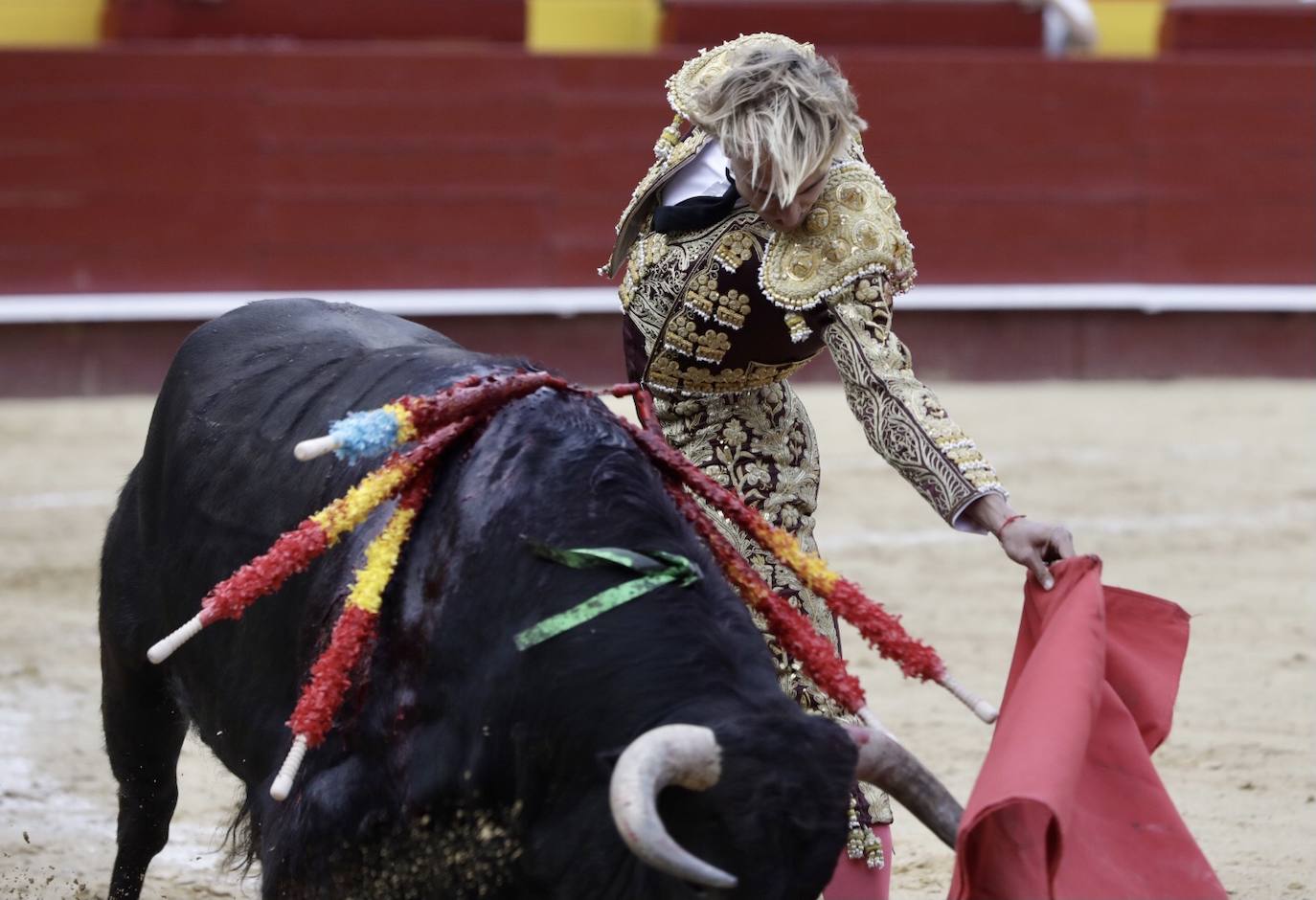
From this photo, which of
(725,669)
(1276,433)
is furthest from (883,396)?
(1276,433)

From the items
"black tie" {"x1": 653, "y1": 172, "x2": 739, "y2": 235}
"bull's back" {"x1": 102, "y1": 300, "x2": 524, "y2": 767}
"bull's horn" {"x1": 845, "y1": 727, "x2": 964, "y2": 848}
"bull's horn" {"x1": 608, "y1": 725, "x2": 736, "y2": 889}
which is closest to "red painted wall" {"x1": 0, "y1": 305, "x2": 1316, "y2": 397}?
"bull's back" {"x1": 102, "y1": 300, "x2": 524, "y2": 767}

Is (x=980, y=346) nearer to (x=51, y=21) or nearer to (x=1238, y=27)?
(x=1238, y=27)

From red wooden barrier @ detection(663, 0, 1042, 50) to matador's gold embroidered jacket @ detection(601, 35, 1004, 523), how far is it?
617cm

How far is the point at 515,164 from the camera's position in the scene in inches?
329

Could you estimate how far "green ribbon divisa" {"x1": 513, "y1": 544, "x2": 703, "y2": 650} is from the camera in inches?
77.9

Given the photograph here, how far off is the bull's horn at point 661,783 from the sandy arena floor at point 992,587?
1.42 m

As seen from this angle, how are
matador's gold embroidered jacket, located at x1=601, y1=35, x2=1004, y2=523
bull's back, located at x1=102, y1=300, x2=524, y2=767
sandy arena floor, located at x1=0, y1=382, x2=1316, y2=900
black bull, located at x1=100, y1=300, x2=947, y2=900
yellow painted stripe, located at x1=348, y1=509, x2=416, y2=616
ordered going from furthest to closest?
sandy arena floor, located at x1=0, y1=382, x2=1316, y2=900, bull's back, located at x1=102, y1=300, x2=524, y2=767, matador's gold embroidered jacket, located at x1=601, y1=35, x2=1004, y2=523, yellow painted stripe, located at x1=348, y1=509, x2=416, y2=616, black bull, located at x1=100, y1=300, x2=947, y2=900

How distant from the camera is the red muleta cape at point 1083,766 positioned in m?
1.86

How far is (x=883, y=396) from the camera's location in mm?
2283

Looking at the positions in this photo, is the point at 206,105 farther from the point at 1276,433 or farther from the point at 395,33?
the point at 1276,433

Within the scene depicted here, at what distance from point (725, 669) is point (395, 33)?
6.81 m

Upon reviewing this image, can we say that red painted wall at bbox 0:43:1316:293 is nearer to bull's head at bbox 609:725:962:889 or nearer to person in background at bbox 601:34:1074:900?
person in background at bbox 601:34:1074:900

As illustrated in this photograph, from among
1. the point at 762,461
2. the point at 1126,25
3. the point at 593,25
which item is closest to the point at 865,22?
the point at 593,25

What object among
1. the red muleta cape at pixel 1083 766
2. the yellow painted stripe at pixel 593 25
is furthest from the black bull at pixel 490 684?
the yellow painted stripe at pixel 593 25
